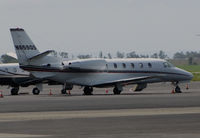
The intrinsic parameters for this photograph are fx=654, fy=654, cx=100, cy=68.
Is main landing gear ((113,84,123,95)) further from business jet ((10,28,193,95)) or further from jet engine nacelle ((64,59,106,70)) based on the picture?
jet engine nacelle ((64,59,106,70))

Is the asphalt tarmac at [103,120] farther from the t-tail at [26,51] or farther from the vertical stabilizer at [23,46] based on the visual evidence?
the vertical stabilizer at [23,46]

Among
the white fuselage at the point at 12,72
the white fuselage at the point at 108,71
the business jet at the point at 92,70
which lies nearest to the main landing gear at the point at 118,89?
the business jet at the point at 92,70

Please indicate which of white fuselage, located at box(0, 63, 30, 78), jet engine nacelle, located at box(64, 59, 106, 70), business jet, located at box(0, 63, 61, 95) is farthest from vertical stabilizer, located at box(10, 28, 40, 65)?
white fuselage, located at box(0, 63, 30, 78)

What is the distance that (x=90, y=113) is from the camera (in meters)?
32.2

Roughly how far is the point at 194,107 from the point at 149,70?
71.5 feet

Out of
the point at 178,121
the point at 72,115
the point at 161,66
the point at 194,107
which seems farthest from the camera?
the point at 161,66

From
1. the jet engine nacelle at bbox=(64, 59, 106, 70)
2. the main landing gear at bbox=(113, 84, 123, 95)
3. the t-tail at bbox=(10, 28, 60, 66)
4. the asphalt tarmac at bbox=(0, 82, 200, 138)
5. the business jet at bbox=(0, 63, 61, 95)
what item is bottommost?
the asphalt tarmac at bbox=(0, 82, 200, 138)

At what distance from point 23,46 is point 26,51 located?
1.57 ft

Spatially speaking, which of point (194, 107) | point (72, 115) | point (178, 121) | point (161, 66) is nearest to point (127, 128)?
point (178, 121)

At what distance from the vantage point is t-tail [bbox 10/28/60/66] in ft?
174

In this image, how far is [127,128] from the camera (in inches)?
973

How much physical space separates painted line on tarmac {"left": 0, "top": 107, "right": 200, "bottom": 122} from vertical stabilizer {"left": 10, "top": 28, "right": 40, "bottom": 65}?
20.3 metres

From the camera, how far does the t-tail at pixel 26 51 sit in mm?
52938

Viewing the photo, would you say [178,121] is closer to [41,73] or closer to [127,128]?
[127,128]
